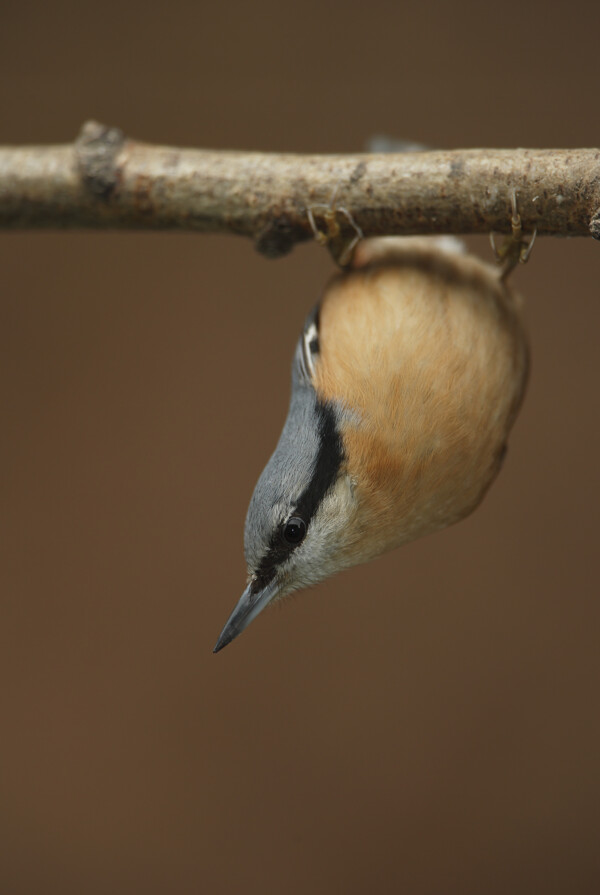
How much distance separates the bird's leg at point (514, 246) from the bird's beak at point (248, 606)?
744mm

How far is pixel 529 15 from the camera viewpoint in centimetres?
297

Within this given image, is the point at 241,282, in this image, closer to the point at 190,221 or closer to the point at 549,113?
the point at 549,113

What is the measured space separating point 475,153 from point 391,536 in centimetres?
70

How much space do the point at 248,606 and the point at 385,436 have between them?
40 centimetres

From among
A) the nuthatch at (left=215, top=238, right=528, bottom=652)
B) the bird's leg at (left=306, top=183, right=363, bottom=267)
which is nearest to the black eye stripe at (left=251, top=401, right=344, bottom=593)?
the nuthatch at (left=215, top=238, right=528, bottom=652)

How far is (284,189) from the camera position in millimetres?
1692

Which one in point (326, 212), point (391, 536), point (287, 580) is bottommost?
point (287, 580)

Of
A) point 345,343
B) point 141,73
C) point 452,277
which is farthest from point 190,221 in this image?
point 141,73

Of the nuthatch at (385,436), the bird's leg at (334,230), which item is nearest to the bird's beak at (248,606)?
the nuthatch at (385,436)

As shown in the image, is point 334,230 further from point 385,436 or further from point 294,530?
point 294,530

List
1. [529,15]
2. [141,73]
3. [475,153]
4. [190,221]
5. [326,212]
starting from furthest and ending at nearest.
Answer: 1. [141,73]
2. [529,15]
3. [190,221]
4. [326,212]
5. [475,153]

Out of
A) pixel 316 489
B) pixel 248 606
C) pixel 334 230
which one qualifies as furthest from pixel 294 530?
pixel 334 230

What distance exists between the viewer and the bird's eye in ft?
4.98

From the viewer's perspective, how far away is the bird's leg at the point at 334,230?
1635 millimetres
